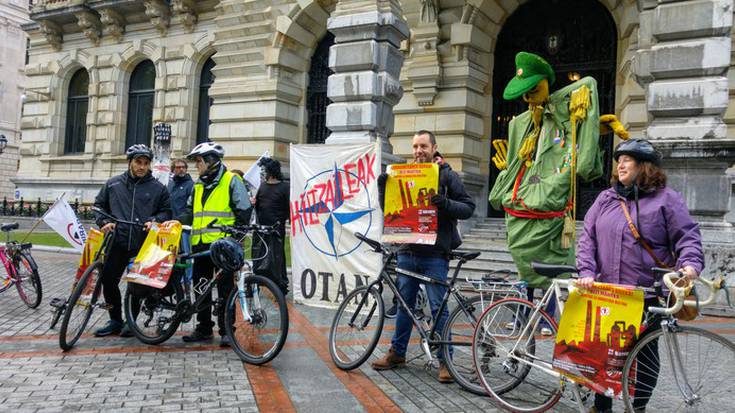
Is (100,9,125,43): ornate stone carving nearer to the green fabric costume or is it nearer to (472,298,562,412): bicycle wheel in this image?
the green fabric costume

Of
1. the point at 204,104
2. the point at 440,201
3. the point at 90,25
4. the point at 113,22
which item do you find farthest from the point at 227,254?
the point at 90,25

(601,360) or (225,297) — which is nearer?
(601,360)

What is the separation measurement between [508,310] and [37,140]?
25.7 meters

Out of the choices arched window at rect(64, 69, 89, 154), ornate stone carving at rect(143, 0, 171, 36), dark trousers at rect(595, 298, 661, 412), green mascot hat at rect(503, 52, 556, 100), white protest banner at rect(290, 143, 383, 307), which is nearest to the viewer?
dark trousers at rect(595, 298, 661, 412)

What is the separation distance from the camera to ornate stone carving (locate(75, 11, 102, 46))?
22.7 meters

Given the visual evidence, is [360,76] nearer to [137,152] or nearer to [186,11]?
[137,152]

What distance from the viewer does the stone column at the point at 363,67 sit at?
10.4m

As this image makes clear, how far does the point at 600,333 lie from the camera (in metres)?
3.58

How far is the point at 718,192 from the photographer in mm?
8445

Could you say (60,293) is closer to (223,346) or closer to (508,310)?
(223,346)

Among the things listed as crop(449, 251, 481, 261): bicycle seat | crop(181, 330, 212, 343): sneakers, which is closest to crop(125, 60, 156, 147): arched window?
crop(181, 330, 212, 343): sneakers

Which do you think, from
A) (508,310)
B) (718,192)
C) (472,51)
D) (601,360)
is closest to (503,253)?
(718,192)

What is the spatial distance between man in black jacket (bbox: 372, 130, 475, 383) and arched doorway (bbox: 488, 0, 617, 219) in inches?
363

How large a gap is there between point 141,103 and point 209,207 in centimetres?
1859
